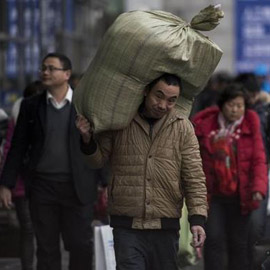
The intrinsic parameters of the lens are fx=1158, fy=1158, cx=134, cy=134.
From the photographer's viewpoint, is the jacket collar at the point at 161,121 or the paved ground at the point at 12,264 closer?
the jacket collar at the point at 161,121

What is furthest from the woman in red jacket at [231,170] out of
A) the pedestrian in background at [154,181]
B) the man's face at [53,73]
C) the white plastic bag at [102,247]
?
the pedestrian in background at [154,181]

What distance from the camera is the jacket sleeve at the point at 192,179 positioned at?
6.54 m

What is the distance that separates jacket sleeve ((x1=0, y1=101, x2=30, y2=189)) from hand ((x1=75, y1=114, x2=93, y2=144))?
1.78 meters

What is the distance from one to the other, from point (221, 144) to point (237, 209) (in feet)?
1.70

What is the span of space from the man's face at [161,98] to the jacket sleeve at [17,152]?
2.02 meters

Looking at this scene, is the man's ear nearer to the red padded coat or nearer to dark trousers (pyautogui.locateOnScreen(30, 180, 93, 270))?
dark trousers (pyautogui.locateOnScreen(30, 180, 93, 270))

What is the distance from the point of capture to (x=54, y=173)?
8242mm

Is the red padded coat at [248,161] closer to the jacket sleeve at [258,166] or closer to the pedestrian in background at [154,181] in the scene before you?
the jacket sleeve at [258,166]

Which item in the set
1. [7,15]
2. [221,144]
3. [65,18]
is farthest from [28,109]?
[65,18]

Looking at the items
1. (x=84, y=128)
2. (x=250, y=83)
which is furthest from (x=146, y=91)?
(x=250, y=83)

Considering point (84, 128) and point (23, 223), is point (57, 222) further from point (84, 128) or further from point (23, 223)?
point (84, 128)

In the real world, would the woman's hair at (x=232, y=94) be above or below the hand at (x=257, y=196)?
above

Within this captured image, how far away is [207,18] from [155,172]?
0.93 metres

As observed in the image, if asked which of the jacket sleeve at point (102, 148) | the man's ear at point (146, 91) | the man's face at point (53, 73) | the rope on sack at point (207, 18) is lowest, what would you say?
the jacket sleeve at point (102, 148)
